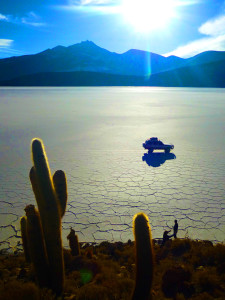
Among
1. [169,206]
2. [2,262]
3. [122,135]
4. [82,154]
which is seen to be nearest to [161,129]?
[122,135]

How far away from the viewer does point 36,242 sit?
4.33 meters

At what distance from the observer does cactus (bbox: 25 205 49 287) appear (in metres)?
4.29

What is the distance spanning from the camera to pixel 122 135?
1861 centimetres

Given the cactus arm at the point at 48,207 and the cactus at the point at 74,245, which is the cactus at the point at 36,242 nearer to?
the cactus arm at the point at 48,207

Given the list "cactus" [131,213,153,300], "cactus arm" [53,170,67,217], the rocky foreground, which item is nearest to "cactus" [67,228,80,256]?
the rocky foreground

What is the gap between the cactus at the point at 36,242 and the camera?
429 cm

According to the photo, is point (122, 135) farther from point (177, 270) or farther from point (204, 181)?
point (177, 270)

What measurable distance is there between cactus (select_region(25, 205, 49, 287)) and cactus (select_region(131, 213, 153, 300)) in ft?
5.58

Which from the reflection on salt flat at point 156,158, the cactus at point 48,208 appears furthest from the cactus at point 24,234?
the reflection on salt flat at point 156,158

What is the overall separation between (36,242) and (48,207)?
0.77m

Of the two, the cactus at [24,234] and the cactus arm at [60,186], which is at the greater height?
the cactus arm at [60,186]

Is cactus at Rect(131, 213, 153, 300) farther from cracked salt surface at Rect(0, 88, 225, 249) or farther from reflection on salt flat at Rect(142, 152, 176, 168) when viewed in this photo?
reflection on salt flat at Rect(142, 152, 176, 168)

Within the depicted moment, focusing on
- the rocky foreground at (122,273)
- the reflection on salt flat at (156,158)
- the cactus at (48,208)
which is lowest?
the rocky foreground at (122,273)

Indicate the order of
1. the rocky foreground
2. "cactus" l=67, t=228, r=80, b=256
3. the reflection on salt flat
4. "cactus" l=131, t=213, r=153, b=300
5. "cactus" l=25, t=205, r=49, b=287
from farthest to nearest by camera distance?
the reflection on salt flat < "cactus" l=67, t=228, r=80, b=256 < the rocky foreground < "cactus" l=25, t=205, r=49, b=287 < "cactus" l=131, t=213, r=153, b=300
